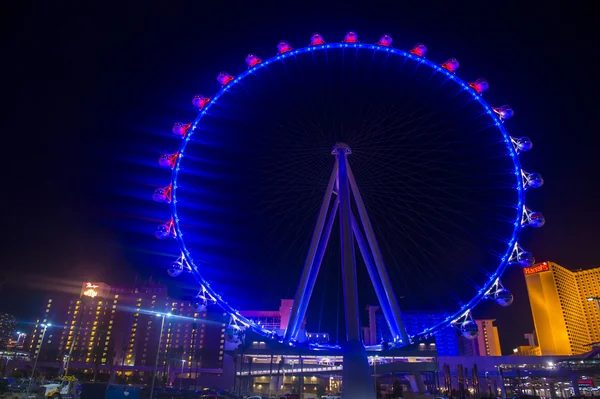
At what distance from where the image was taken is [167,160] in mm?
24188

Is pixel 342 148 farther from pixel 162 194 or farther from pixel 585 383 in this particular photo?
pixel 585 383

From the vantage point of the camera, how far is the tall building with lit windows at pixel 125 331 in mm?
113312

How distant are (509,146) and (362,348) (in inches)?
536

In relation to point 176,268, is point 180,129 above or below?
above

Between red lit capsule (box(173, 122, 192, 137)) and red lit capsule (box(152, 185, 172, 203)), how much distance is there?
11.0 ft

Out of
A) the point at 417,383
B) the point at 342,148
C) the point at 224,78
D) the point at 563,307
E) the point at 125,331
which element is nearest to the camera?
the point at 224,78

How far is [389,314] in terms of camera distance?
77.4 ft

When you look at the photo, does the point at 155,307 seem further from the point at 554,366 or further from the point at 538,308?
the point at 538,308

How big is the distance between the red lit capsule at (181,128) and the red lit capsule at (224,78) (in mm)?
3182

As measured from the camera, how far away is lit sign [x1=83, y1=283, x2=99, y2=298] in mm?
127562

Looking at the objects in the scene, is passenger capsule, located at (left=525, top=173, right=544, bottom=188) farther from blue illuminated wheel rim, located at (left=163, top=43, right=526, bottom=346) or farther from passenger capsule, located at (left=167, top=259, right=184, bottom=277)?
passenger capsule, located at (left=167, top=259, right=184, bottom=277)

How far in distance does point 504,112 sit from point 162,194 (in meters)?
19.8

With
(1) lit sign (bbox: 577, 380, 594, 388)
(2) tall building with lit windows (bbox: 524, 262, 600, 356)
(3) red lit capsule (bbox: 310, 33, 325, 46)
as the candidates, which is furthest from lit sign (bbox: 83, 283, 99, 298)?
(2) tall building with lit windows (bbox: 524, 262, 600, 356)

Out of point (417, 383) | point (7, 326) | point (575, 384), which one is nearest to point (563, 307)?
point (575, 384)
